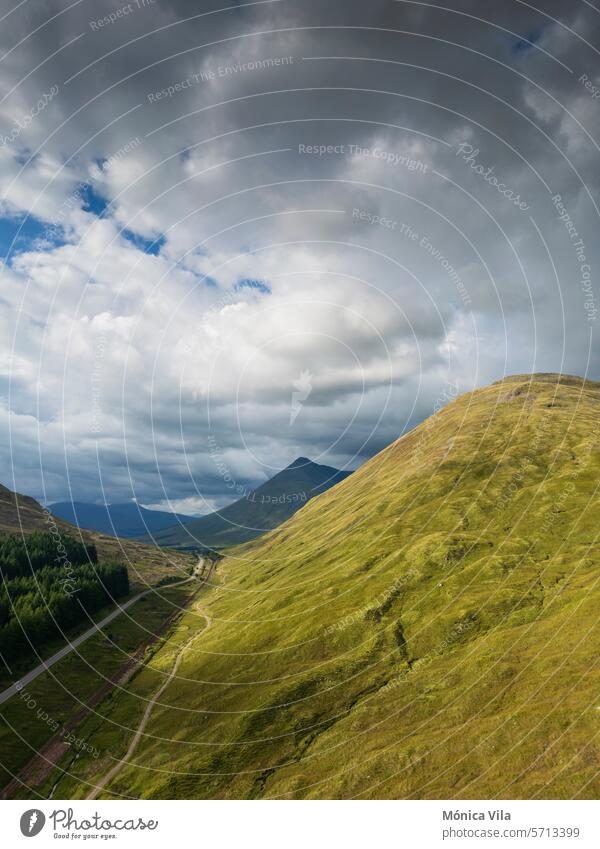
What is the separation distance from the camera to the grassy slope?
59969 mm

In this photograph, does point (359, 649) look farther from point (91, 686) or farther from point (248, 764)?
point (91, 686)

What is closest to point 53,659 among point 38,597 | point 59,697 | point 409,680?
point 59,697

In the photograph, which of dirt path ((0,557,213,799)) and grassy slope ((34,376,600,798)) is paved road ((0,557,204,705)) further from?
grassy slope ((34,376,600,798))

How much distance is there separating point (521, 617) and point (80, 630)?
448 ft

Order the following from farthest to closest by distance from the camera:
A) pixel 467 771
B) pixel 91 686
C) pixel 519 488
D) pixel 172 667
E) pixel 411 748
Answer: pixel 519 488
pixel 172 667
pixel 91 686
pixel 411 748
pixel 467 771

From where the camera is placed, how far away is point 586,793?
47688 millimetres

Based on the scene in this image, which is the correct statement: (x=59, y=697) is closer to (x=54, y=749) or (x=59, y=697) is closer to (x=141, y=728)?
(x=54, y=749)

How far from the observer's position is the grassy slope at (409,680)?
197 feet

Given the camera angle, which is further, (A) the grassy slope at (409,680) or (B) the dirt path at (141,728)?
(B) the dirt path at (141,728)

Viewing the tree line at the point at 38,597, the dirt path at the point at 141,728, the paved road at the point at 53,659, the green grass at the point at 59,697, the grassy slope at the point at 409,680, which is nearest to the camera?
the grassy slope at the point at 409,680

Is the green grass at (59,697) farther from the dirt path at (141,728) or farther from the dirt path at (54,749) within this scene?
the dirt path at (141,728)

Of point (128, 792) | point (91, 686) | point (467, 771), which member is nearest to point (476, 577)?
point (467, 771)

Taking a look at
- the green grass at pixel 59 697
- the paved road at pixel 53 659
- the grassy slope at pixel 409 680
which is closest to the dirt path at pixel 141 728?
the grassy slope at pixel 409 680

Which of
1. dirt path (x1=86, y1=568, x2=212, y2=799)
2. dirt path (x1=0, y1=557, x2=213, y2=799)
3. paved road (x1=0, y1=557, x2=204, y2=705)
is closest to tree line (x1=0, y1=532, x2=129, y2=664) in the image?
paved road (x1=0, y1=557, x2=204, y2=705)
